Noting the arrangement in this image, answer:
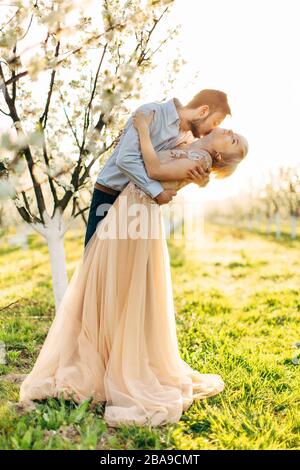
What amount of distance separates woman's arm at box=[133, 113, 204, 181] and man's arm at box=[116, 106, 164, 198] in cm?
4

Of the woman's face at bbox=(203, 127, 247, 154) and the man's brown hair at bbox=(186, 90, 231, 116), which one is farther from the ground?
the man's brown hair at bbox=(186, 90, 231, 116)

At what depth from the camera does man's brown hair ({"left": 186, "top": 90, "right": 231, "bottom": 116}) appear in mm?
3434

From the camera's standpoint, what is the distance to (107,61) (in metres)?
5.32

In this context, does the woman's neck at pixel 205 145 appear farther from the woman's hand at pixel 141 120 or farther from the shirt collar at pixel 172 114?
the woman's hand at pixel 141 120

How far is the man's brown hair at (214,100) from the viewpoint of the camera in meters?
3.43

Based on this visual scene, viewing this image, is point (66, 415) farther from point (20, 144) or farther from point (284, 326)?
point (284, 326)

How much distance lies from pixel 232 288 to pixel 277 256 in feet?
18.9

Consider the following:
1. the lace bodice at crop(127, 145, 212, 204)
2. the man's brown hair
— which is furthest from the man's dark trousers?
the man's brown hair

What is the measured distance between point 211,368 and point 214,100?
7.24ft

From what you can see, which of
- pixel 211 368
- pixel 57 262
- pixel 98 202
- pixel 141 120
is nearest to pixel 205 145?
pixel 141 120

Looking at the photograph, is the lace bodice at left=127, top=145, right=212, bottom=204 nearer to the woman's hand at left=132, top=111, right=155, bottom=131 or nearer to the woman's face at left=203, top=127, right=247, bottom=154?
the woman's face at left=203, top=127, right=247, bottom=154

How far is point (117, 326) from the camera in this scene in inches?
143

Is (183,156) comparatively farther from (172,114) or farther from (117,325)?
(117,325)
